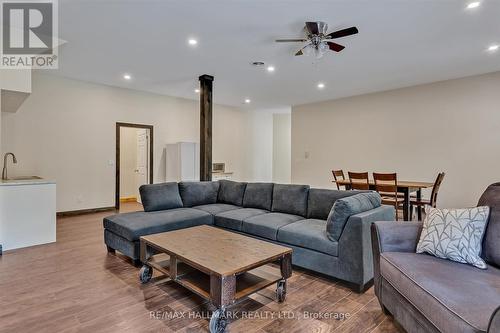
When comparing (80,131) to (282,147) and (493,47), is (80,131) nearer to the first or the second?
Answer: (282,147)

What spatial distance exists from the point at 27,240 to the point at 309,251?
12.3 ft

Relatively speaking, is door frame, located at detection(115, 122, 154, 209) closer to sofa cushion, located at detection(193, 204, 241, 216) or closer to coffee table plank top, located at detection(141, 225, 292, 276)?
sofa cushion, located at detection(193, 204, 241, 216)

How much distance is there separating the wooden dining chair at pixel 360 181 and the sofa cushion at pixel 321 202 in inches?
63.9

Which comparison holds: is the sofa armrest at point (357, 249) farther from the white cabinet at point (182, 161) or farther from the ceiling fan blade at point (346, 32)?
the white cabinet at point (182, 161)

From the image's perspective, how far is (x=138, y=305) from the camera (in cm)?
227

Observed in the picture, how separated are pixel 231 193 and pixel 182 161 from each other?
263cm

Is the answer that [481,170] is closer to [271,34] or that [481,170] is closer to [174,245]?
[271,34]

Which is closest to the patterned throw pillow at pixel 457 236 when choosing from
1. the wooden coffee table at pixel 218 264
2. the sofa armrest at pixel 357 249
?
the sofa armrest at pixel 357 249

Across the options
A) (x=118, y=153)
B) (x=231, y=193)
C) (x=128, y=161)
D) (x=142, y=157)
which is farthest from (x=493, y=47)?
(x=128, y=161)

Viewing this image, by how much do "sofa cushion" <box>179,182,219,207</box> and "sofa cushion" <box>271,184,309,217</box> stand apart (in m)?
1.18

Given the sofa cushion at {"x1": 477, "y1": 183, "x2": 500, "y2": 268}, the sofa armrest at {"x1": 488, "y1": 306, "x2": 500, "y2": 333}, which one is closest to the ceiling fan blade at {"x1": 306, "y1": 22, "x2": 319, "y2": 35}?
the sofa cushion at {"x1": 477, "y1": 183, "x2": 500, "y2": 268}

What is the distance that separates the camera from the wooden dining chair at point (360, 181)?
188 inches

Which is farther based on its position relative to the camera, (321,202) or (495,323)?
(321,202)

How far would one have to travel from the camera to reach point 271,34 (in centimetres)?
359
